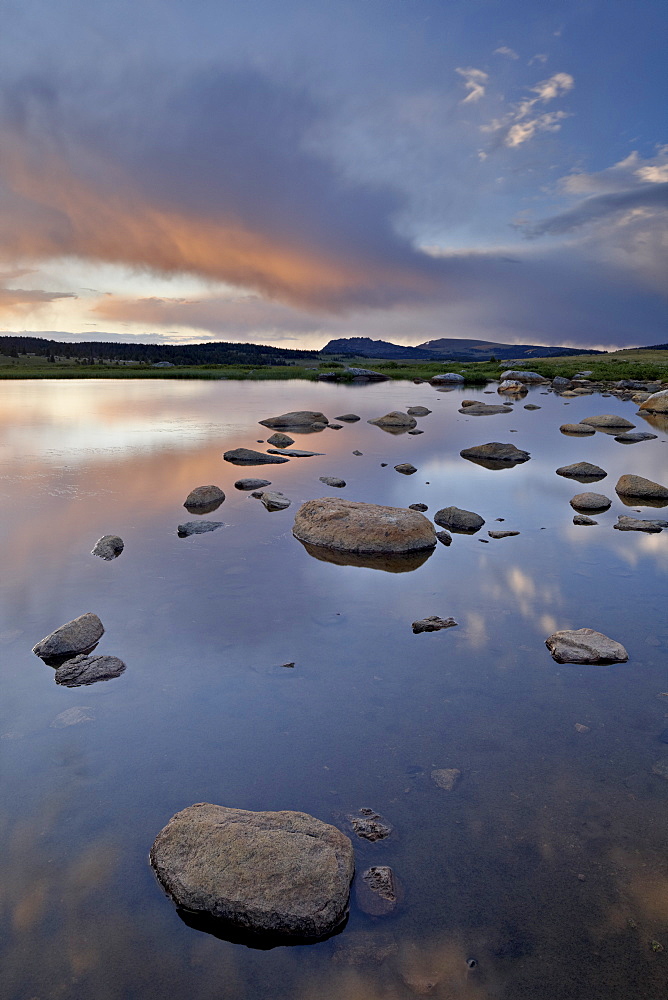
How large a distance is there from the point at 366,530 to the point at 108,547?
16.9ft

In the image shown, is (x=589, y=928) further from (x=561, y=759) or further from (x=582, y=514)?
(x=582, y=514)

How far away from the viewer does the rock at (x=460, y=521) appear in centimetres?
1348

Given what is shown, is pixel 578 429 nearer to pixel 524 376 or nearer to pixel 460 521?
pixel 460 521

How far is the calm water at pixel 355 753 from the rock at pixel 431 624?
173mm

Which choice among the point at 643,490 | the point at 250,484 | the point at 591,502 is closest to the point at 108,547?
the point at 250,484

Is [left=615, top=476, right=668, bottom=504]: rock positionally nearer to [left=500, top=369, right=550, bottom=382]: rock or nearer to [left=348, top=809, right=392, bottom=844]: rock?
[left=348, top=809, right=392, bottom=844]: rock

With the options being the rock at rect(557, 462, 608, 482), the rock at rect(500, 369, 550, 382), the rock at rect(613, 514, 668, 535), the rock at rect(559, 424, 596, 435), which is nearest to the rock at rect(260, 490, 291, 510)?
the rock at rect(613, 514, 668, 535)

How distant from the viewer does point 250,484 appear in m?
17.8

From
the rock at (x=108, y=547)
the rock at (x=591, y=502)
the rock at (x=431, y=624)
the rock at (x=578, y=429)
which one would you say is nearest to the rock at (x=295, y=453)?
the rock at (x=591, y=502)

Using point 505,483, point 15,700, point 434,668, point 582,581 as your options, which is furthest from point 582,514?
point 15,700

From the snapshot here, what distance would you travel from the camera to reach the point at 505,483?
18.9 m

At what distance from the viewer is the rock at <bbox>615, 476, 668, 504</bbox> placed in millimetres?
16656

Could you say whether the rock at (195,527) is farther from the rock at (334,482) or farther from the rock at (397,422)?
the rock at (397,422)

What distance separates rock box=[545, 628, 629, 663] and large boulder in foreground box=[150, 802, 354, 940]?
4221 millimetres
